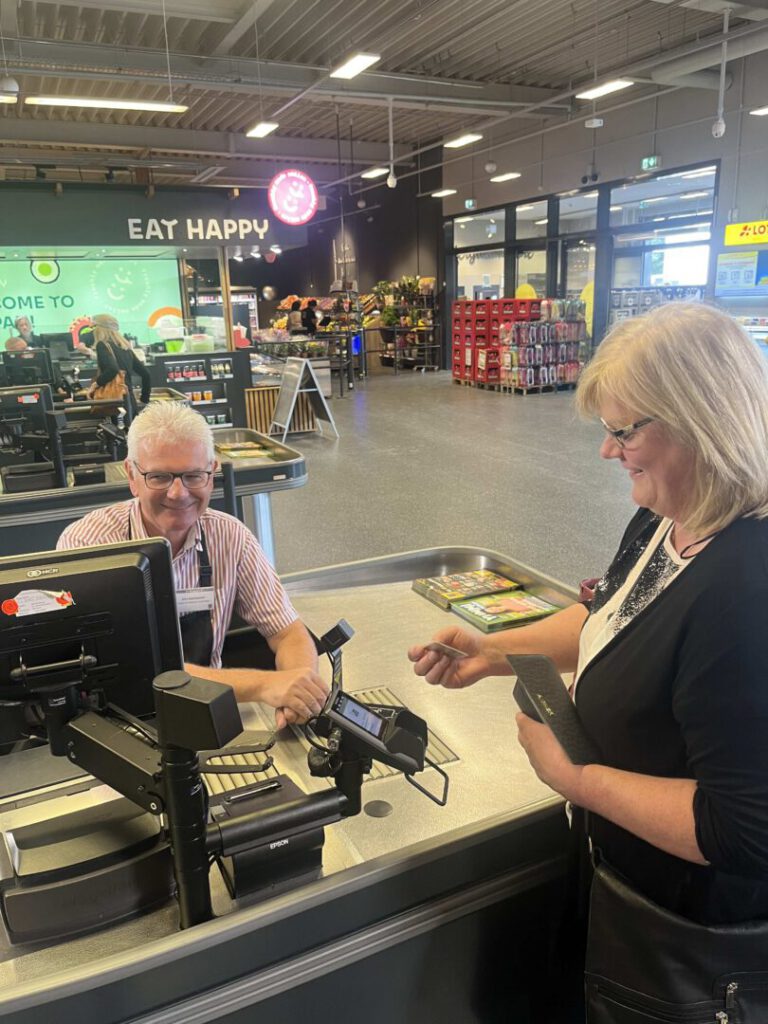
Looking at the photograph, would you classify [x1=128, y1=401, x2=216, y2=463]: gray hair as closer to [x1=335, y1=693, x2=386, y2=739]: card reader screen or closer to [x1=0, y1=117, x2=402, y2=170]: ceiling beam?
[x1=335, y1=693, x2=386, y2=739]: card reader screen

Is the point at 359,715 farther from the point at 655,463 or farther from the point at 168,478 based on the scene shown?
the point at 168,478

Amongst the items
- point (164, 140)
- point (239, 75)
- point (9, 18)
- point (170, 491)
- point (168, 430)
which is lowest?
point (170, 491)

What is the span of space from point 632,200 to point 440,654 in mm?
13634

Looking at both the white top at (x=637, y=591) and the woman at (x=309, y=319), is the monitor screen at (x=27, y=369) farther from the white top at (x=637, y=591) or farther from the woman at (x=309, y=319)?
the woman at (x=309, y=319)

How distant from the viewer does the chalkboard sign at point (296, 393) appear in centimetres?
945

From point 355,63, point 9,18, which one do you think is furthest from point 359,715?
point 9,18

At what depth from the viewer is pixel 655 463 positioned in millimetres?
1085

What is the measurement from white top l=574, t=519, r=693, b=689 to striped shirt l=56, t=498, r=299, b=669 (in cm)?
103

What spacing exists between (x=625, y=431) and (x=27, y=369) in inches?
230

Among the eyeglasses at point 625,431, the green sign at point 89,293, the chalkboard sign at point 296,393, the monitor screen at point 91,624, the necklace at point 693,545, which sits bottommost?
the chalkboard sign at point 296,393

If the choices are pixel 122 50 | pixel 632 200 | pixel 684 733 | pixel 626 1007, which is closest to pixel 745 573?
pixel 684 733

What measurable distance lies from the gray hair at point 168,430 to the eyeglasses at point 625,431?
3.80ft

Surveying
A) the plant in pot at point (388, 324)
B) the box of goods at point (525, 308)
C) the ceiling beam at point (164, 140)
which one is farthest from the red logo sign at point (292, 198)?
the plant in pot at point (388, 324)

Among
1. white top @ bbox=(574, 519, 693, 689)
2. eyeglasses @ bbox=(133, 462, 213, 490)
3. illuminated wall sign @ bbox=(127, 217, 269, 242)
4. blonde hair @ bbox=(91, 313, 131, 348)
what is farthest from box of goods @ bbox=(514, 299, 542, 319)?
white top @ bbox=(574, 519, 693, 689)
